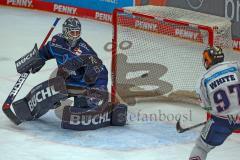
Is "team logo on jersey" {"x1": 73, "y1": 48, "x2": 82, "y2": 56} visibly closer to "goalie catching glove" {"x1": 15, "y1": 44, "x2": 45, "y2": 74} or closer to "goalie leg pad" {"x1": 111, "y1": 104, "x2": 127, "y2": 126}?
"goalie catching glove" {"x1": 15, "y1": 44, "x2": 45, "y2": 74}

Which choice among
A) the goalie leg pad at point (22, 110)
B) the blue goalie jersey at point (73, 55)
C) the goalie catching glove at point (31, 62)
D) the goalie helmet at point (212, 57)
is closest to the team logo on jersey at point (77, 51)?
the blue goalie jersey at point (73, 55)

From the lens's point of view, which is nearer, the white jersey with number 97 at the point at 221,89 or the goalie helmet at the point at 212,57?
the white jersey with number 97 at the point at 221,89

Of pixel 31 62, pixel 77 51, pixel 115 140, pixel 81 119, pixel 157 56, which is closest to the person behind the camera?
pixel 115 140

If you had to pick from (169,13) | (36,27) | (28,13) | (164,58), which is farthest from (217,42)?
(28,13)

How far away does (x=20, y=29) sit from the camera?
515 inches

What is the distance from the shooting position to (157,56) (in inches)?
376

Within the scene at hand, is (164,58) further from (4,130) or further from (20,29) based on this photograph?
(20,29)

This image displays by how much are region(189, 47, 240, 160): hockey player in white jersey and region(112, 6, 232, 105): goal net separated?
2116mm

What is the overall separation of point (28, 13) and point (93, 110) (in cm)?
650

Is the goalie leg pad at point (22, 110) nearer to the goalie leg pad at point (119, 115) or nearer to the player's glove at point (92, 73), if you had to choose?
the player's glove at point (92, 73)

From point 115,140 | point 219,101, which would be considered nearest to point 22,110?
point 115,140

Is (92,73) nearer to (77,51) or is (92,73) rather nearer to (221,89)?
(77,51)

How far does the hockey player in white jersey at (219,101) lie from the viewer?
6215 mm

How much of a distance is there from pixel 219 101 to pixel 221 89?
10 cm
